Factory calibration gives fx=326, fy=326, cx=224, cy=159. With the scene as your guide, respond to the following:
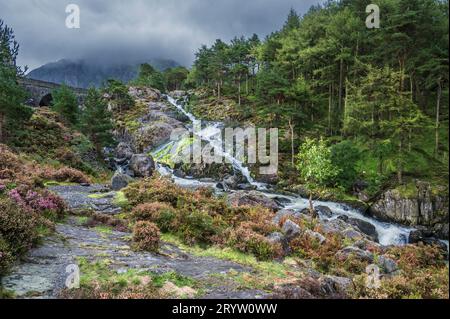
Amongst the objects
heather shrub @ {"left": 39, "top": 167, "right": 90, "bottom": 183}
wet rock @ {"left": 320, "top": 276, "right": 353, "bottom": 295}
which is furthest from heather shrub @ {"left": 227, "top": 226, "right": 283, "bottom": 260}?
heather shrub @ {"left": 39, "top": 167, "right": 90, "bottom": 183}

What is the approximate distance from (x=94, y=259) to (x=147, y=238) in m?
2.13

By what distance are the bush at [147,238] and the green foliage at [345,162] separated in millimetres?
26395

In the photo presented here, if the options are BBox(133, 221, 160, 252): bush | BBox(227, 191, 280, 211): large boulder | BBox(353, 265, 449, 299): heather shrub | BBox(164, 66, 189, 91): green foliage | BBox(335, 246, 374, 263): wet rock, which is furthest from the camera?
BBox(164, 66, 189, 91): green foliage

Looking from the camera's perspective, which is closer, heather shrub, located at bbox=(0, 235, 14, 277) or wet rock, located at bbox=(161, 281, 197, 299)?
wet rock, located at bbox=(161, 281, 197, 299)

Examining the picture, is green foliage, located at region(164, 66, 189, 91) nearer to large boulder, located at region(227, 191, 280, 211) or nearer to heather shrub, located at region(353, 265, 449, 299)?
large boulder, located at region(227, 191, 280, 211)

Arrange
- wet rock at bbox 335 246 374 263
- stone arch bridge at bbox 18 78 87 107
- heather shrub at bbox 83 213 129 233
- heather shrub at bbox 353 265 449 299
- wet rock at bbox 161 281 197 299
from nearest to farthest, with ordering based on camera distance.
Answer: wet rock at bbox 161 281 197 299 < heather shrub at bbox 353 265 449 299 < wet rock at bbox 335 246 374 263 < heather shrub at bbox 83 213 129 233 < stone arch bridge at bbox 18 78 87 107

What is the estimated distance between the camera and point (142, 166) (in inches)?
1686

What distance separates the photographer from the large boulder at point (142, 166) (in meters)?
42.4

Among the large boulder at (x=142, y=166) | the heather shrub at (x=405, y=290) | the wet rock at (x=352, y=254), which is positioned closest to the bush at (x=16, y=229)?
the heather shrub at (x=405, y=290)

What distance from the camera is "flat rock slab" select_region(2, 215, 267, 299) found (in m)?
7.76

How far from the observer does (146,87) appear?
295ft

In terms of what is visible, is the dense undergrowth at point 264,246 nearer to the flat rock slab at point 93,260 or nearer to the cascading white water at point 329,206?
the flat rock slab at point 93,260

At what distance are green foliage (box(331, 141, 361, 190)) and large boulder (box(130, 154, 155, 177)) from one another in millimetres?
22862

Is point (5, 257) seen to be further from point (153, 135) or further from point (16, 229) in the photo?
point (153, 135)
